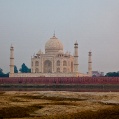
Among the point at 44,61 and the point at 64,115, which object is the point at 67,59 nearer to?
the point at 44,61

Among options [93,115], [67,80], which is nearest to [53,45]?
[67,80]

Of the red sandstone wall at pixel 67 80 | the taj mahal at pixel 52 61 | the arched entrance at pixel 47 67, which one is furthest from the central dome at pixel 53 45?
the red sandstone wall at pixel 67 80

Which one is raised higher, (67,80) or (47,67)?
(47,67)

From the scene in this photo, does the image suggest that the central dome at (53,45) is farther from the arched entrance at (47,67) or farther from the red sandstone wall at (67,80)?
the red sandstone wall at (67,80)

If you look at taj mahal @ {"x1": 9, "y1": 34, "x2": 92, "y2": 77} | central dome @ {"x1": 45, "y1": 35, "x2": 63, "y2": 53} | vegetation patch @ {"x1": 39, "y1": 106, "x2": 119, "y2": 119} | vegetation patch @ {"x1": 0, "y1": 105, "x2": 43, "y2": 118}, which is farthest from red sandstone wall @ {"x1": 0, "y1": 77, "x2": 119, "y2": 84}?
vegetation patch @ {"x1": 39, "y1": 106, "x2": 119, "y2": 119}

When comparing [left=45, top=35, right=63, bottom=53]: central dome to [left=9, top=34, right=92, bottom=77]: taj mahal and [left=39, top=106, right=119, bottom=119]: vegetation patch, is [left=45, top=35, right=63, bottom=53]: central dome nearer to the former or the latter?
[left=9, top=34, right=92, bottom=77]: taj mahal

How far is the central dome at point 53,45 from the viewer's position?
293 ft

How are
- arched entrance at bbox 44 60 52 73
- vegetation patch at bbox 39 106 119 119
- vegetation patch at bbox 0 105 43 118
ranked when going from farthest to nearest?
arched entrance at bbox 44 60 52 73 < vegetation patch at bbox 0 105 43 118 < vegetation patch at bbox 39 106 119 119

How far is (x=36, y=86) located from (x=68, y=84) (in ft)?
18.7

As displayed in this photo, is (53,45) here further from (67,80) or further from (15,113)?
(15,113)

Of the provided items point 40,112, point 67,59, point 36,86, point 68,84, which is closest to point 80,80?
point 68,84

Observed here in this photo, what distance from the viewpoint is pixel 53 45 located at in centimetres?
9019

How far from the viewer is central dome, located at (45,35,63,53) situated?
8944 cm

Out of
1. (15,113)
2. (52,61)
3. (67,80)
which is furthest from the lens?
(52,61)
